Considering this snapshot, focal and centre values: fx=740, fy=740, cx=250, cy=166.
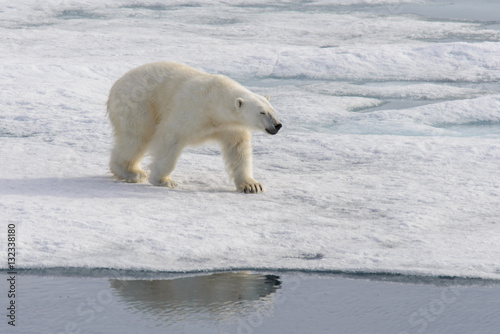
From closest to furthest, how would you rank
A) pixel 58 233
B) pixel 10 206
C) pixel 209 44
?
pixel 58 233 → pixel 10 206 → pixel 209 44

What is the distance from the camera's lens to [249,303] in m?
3.02

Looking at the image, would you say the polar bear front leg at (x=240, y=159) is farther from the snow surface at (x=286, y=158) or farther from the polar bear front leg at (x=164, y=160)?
the polar bear front leg at (x=164, y=160)

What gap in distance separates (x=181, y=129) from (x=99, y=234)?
117cm

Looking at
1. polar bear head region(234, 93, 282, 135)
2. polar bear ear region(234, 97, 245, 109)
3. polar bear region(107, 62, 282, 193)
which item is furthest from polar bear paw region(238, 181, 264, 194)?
polar bear ear region(234, 97, 245, 109)

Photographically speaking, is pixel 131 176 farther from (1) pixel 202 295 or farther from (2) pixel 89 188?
(1) pixel 202 295

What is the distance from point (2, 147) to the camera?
5695 millimetres

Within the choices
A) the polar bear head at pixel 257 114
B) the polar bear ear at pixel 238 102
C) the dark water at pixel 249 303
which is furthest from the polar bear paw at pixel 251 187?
the dark water at pixel 249 303

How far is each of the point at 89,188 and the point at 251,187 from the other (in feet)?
3.41

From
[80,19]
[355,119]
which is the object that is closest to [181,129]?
[355,119]

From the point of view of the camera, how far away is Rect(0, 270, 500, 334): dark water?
111 inches

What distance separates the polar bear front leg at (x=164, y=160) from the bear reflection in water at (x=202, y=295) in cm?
158

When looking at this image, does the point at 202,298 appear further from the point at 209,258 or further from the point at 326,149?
the point at 326,149

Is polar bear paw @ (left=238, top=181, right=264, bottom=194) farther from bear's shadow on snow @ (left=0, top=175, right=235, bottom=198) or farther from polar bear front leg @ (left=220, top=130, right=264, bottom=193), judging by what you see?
bear's shadow on snow @ (left=0, top=175, right=235, bottom=198)

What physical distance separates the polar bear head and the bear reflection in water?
57.1 inches
